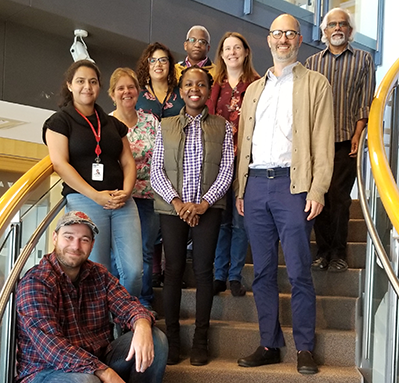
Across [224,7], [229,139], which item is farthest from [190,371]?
[224,7]

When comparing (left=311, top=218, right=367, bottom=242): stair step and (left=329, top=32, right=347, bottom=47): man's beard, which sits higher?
(left=329, top=32, right=347, bottom=47): man's beard

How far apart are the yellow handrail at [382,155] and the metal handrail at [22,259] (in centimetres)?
159

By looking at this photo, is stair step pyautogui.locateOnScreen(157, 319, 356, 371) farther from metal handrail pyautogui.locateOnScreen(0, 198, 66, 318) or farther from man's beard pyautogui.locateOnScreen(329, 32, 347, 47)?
man's beard pyautogui.locateOnScreen(329, 32, 347, 47)

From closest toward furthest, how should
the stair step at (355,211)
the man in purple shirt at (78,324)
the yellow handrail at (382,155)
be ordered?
the yellow handrail at (382,155) → the man in purple shirt at (78,324) → the stair step at (355,211)

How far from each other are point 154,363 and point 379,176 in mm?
1258

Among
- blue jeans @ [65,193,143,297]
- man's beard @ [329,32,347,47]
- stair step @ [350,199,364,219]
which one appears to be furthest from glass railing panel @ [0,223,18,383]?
stair step @ [350,199,364,219]

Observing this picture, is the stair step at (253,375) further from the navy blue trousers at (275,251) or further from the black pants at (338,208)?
the black pants at (338,208)

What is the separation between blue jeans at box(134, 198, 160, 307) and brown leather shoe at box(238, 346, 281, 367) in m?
0.77

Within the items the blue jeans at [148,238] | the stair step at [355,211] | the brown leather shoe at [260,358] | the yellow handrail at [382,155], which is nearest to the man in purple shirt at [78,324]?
the brown leather shoe at [260,358]

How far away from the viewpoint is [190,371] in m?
2.88

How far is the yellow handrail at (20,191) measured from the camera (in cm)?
257

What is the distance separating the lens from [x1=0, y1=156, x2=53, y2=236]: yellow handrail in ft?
8.44

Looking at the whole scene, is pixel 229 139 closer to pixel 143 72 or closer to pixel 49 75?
pixel 143 72

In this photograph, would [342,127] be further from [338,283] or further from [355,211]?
[355,211]
